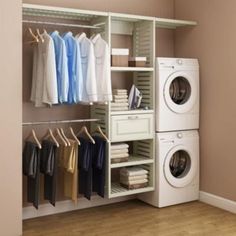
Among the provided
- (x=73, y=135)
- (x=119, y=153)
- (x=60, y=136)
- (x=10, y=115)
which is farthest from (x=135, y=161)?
(x=10, y=115)

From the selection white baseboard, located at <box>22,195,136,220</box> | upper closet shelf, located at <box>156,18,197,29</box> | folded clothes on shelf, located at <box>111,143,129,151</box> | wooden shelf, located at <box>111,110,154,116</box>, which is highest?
upper closet shelf, located at <box>156,18,197,29</box>

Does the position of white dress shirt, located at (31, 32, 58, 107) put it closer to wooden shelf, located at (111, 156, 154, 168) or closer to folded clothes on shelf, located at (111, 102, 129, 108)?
folded clothes on shelf, located at (111, 102, 129, 108)

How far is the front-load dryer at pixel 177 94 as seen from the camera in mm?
4266

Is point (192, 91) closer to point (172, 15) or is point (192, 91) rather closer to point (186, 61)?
point (186, 61)

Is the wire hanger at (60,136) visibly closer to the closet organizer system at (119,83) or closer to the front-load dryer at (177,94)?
the closet organizer system at (119,83)

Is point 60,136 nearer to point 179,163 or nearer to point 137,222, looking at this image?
point 137,222

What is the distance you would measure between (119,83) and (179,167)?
1.15m

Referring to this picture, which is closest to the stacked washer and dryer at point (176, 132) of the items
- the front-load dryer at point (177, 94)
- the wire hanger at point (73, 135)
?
the front-load dryer at point (177, 94)

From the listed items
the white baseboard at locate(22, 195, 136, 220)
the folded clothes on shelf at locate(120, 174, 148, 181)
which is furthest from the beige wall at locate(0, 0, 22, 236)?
the folded clothes on shelf at locate(120, 174, 148, 181)

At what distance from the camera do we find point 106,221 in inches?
156

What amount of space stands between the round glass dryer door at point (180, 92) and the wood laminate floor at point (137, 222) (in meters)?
1.06

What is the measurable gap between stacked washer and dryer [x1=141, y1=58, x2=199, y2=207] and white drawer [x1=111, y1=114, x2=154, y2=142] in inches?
4.1

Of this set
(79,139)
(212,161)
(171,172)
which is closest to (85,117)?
(79,139)

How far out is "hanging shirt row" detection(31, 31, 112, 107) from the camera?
3.60m
